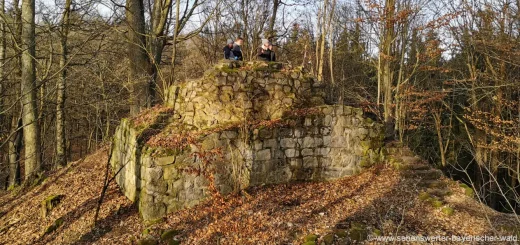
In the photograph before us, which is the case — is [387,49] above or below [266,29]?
below

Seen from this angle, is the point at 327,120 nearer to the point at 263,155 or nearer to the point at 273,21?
the point at 263,155

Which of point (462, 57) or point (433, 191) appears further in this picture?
point (462, 57)

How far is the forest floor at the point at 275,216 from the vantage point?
17.3ft

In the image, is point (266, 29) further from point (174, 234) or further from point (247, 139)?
point (174, 234)

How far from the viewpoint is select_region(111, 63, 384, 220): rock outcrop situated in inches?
253

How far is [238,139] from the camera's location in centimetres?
693

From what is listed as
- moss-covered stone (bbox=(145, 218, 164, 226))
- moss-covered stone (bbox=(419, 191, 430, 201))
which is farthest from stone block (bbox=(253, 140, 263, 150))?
moss-covered stone (bbox=(419, 191, 430, 201))

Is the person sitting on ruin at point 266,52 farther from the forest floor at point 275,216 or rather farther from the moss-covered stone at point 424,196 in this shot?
the moss-covered stone at point 424,196

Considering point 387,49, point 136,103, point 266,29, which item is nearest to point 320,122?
point 136,103

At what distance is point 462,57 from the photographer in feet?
53.0

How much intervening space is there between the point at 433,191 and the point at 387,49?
7.72m

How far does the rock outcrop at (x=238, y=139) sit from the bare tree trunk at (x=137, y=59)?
2.05 metres

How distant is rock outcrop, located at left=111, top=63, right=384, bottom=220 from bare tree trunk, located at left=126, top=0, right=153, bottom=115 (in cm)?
205

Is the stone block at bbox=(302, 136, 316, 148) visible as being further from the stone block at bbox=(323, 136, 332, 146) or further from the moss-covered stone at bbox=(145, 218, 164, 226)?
the moss-covered stone at bbox=(145, 218, 164, 226)
